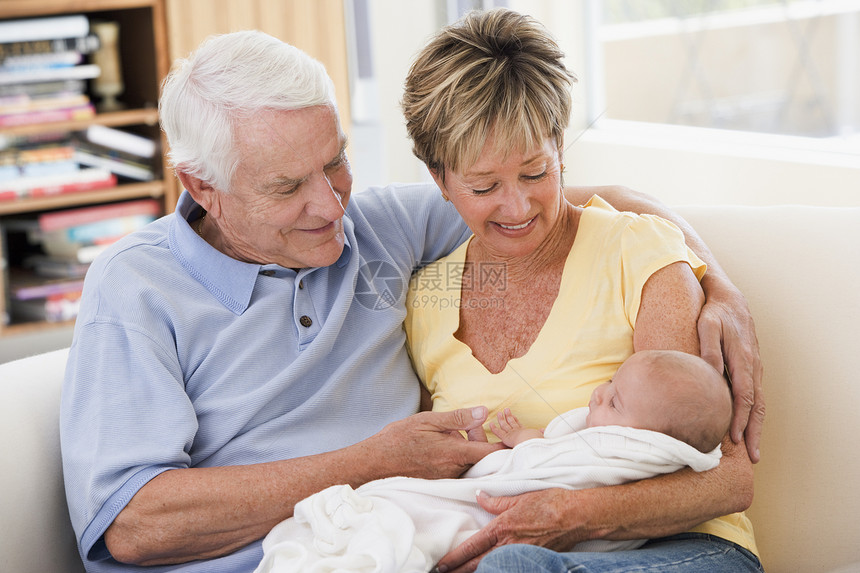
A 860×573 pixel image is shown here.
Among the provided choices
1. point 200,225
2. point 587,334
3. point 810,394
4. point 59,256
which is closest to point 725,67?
point 810,394

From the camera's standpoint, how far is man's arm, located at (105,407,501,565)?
3.85 feet

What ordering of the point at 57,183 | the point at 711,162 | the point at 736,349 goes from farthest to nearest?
the point at 57,183
the point at 711,162
the point at 736,349

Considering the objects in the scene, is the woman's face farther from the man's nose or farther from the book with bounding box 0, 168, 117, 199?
the book with bounding box 0, 168, 117, 199

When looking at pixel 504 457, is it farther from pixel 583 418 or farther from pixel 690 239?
pixel 690 239

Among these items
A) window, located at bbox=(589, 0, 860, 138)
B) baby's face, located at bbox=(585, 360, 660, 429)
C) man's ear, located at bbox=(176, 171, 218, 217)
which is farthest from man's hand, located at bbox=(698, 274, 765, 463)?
window, located at bbox=(589, 0, 860, 138)

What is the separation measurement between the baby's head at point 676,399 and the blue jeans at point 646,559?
136mm

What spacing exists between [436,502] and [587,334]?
0.33 meters

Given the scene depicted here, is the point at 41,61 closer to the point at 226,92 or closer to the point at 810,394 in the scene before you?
the point at 226,92

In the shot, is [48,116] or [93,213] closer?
[48,116]

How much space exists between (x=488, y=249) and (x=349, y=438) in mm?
373

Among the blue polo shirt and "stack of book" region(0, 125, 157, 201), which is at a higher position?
"stack of book" region(0, 125, 157, 201)

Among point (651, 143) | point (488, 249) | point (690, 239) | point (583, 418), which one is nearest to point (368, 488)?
point (583, 418)

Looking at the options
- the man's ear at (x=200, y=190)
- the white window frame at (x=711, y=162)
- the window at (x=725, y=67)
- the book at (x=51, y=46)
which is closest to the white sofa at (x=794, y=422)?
the man's ear at (x=200, y=190)

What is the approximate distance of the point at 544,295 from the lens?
1.35 metres
